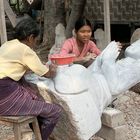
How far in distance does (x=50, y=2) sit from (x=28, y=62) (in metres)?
5.23

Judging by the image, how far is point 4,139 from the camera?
4.15 meters

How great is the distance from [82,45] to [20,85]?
150cm

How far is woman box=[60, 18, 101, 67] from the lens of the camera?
4461 millimetres

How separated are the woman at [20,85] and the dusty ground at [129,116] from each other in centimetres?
55

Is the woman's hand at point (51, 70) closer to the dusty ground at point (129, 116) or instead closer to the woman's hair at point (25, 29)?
the woman's hair at point (25, 29)

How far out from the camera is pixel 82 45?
4805 millimetres

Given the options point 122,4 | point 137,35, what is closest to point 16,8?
point 122,4

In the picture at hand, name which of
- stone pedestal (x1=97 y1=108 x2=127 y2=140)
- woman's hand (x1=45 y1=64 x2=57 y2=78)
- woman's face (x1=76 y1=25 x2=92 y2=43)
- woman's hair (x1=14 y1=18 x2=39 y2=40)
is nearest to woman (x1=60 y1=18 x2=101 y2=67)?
woman's face (x1=76 y1=25 x2=92 y2=43)

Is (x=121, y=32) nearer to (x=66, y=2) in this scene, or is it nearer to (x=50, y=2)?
(x=66, y=2)

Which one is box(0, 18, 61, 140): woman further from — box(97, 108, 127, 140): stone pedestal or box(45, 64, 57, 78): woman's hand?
box(97, 108, 127, 140): stone pedestal

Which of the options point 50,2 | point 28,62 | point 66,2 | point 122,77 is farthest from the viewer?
point 66,2

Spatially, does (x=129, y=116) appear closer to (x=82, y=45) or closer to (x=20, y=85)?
(x=82, y=45)

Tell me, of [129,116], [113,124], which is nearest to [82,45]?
[129,116]

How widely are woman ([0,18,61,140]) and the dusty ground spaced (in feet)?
1.82
